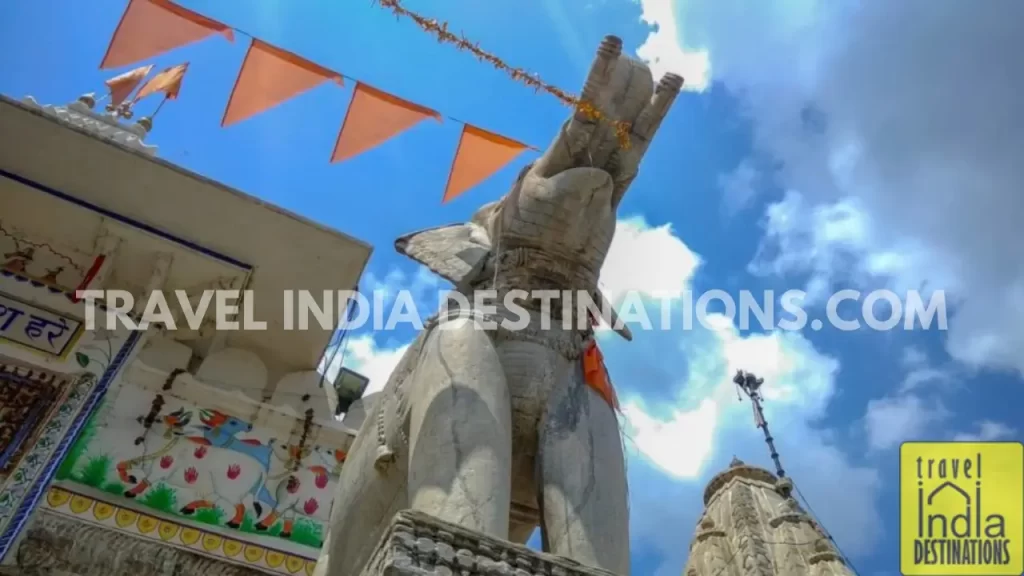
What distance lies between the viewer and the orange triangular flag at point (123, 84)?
24.6 ft

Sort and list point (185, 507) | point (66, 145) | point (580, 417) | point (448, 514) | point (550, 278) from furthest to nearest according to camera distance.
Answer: point (66, 145) < point (185, 507) < point (550, 278) < point (580, 417) < point (448, 514)

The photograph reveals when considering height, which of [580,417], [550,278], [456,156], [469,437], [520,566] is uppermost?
[456,156]

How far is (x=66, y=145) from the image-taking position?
6.04 meters

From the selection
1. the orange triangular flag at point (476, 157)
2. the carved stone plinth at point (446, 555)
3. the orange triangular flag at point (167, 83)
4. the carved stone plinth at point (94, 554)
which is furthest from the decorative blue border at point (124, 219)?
the carved stone plinth at point (446, 555)

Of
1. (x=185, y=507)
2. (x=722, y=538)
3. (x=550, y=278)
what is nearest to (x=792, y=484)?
(x=722, y=538)

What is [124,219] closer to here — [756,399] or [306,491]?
[306,491]

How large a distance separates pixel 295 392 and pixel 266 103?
2522mm

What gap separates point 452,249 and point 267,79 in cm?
236

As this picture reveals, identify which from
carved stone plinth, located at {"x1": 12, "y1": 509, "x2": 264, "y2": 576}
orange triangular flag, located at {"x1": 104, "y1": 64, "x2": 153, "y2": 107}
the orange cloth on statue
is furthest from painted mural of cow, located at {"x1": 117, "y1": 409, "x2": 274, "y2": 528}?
the orange cloth on statue

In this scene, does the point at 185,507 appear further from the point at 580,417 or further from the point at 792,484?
the point at 792,484

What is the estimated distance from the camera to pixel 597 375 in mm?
→ 2930

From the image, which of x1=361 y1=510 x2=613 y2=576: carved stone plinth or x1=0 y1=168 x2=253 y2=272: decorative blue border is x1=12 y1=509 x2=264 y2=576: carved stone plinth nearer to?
x1=0 y1=168 x2=253 y2=272: decorative blue border

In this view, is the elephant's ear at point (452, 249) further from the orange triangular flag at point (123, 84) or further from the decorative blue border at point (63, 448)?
the orange triangular flag at point (123, 84)

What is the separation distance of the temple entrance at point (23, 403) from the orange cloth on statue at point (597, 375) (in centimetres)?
404
